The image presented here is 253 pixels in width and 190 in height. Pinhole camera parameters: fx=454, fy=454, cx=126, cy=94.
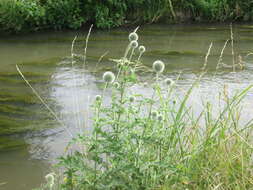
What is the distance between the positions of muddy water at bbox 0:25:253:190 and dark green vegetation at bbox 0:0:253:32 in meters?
0.30

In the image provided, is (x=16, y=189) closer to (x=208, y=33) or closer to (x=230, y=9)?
(x=208, y=33)

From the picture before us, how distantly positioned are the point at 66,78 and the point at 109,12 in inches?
181

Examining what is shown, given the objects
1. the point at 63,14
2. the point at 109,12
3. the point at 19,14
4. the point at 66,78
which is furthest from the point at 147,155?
the point at 109,12

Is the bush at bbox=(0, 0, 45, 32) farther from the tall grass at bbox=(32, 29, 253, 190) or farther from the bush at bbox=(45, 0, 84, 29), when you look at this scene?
the tall grass at bbox=(32, 29, 253, 190)

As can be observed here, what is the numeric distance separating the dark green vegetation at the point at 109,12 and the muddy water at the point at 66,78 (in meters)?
0.30

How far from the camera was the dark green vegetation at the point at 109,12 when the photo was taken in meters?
9.70

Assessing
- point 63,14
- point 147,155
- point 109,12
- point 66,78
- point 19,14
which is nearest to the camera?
point 147,155

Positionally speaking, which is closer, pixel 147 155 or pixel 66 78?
pixel 147 155

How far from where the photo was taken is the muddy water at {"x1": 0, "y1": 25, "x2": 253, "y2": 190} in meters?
4.62

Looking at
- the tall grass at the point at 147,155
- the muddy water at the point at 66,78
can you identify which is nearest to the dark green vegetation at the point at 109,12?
the muddy water at the point at 66,78

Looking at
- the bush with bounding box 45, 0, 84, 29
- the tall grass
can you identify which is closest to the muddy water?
the bush with bounding box 45, 0, 84, 29

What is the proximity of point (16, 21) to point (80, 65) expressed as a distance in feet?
8.17

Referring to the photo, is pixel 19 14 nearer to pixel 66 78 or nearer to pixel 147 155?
pixel 66 78

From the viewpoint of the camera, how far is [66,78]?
7.20 m
